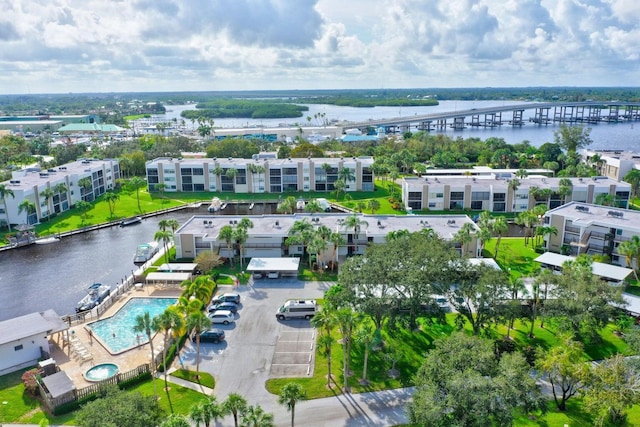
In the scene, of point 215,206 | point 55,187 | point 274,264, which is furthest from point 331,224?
point 55,187

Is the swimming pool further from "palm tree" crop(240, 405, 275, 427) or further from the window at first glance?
the window

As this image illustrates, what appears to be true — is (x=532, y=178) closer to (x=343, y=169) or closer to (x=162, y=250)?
(x=343, y=169)

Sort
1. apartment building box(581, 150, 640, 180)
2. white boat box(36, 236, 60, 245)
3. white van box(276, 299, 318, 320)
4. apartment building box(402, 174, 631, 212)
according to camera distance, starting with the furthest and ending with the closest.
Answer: apartment building box(581, 150, 640, 180) < apartment building box(402, 174, 631, 212) < white boat box(36, 236, 60, 245) < white van box(276, 299, 318, 320)

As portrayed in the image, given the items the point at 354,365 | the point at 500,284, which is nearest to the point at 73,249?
the point at 354,365

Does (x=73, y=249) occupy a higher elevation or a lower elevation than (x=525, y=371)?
lower

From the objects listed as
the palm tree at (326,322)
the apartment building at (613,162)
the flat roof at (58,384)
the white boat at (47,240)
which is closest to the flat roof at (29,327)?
the flat roof at (58,384)

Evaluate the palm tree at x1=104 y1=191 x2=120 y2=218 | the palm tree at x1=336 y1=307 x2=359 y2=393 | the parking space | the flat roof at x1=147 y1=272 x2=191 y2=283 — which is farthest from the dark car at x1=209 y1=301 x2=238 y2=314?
the palm tree at x1=104 y1=191 x2=120 y2=218

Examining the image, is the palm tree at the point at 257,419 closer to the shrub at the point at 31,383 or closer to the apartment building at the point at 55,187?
the shrub at the point at 31,383
